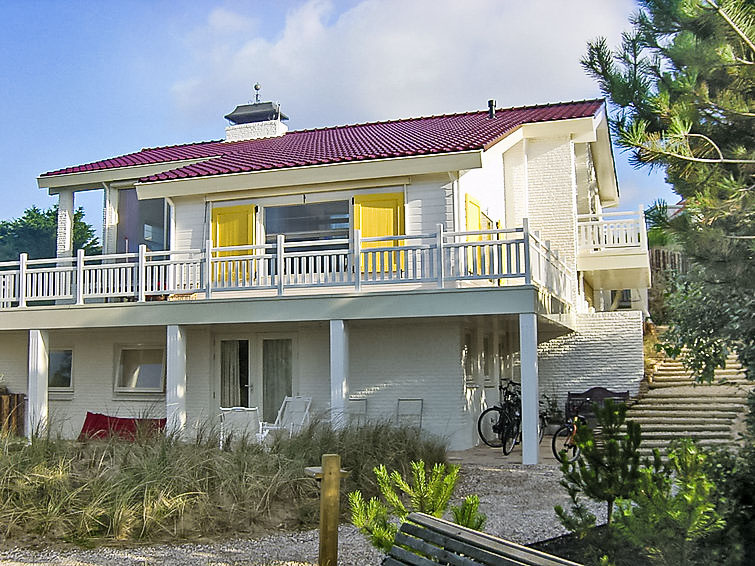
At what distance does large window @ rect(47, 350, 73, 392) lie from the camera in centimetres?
1959

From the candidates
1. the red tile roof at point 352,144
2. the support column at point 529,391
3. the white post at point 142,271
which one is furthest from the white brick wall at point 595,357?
the white post at point 142,271

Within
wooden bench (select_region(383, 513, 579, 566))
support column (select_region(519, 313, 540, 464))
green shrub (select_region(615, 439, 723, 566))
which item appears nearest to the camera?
wooden bench (select_region(383, 513, 579, 566))

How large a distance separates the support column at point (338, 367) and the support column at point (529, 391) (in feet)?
10.0

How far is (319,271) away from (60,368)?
27.5 ft

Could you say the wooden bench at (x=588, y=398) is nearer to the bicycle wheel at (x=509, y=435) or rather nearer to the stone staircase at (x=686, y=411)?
the stone staircase at (x=686, y=411)

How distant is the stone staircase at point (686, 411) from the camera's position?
51.6ft

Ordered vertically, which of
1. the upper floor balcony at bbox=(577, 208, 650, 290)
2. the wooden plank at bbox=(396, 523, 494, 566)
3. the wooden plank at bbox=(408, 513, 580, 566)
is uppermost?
the upper floor balcony at bbox=(577, 208, 650, 290)

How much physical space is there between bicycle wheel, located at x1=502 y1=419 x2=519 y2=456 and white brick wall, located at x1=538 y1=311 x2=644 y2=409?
4236 millimetres

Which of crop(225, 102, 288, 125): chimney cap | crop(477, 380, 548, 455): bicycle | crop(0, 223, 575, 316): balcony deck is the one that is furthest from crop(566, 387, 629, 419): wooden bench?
crop(225, 102, 288, 125): chimney cap

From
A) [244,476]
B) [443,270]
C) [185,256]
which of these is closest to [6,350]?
[185,256]

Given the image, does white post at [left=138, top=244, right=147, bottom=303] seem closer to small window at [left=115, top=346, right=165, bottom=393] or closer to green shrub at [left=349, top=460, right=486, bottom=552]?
small window at [left=115, top=346, right=165, bottom=393]

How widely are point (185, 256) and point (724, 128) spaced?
1246 centimetres

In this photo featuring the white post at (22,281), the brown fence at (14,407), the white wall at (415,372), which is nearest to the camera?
the white wall at (415,372)

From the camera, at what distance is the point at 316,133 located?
24516 mm
